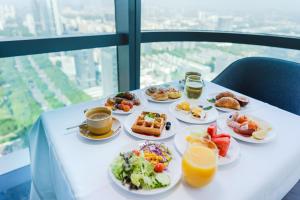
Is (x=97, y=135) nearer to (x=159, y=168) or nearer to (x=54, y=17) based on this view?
(x=159, y=168)

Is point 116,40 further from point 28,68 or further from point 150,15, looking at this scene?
point 28,68

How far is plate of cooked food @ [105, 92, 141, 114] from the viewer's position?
1.02m

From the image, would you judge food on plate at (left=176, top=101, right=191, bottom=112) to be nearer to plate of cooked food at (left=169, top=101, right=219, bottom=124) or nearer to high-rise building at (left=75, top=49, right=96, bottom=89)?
plate of cooked food at (left=169, top=101, right=219, bottom=124)

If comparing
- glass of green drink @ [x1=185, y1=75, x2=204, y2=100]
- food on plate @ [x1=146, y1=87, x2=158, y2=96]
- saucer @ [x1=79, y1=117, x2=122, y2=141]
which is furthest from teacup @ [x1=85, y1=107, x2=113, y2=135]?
glass of green drink @ [x1=185, y1=75, x2=204, y2=100]

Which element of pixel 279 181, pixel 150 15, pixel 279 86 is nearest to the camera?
pixel 279 181

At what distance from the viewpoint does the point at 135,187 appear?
591 mm

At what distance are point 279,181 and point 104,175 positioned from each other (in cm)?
56

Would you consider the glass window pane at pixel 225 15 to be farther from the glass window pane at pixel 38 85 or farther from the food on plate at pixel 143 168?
the food on plate at pixel 143 168

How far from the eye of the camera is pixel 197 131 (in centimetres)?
85

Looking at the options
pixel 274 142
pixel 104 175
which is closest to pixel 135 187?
pixel 104 175

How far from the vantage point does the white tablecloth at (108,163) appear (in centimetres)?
60

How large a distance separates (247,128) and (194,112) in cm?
24

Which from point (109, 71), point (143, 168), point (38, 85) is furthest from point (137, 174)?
point (109, 71)

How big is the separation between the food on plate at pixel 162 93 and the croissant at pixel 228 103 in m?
0.22
